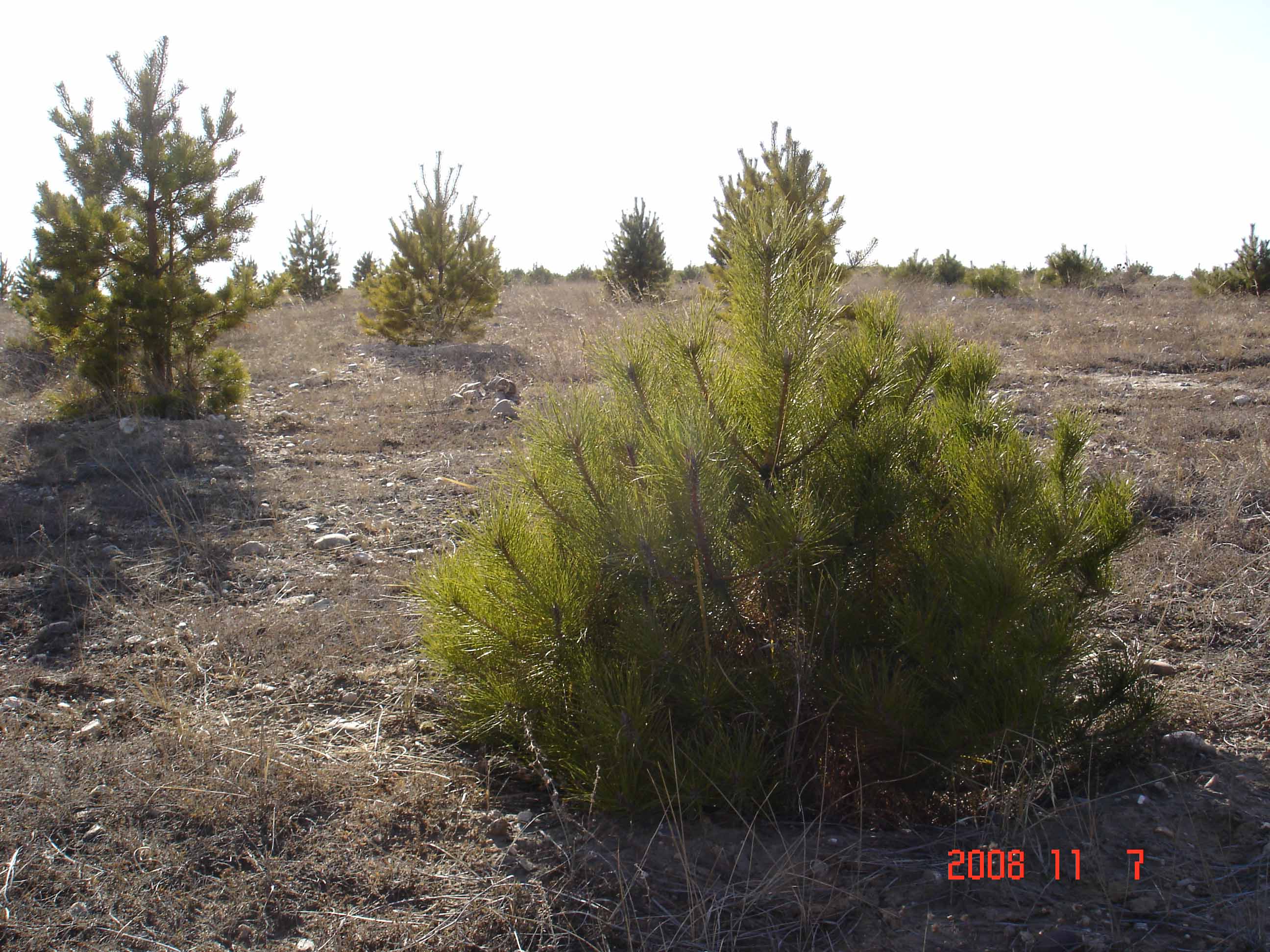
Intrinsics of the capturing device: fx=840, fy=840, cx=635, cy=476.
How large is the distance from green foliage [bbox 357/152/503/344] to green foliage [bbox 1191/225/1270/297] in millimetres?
11722

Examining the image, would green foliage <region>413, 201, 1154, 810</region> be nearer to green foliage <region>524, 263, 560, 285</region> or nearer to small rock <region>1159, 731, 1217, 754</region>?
small rock <region>1159, 731, 1217, 754</region>

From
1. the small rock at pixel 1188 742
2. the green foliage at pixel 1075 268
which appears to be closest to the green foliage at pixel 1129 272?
the green foliage at pixel 1075 268

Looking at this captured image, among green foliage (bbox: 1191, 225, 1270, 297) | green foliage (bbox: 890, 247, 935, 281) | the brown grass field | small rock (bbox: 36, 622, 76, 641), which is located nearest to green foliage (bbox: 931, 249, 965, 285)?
green foliage (bbox: 890, 247, 935, 281)

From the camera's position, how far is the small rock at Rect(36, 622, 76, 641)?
3191 millimetres

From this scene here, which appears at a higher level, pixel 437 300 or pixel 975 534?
pixel 437 300

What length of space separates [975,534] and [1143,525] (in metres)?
0.67

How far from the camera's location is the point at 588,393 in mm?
2168

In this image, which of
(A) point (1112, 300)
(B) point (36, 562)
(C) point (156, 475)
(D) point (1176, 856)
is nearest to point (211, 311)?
(C) point (156, 475)

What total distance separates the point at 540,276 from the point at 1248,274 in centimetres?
1984

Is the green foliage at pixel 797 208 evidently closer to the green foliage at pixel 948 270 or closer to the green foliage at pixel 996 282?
the green foliage at pixel 996 282

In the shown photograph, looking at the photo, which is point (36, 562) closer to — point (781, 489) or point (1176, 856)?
point (781, 489)

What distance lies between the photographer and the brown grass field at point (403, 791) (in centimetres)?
177

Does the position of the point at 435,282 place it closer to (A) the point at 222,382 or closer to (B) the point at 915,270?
(A) the point at 222,382
